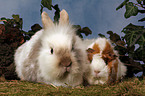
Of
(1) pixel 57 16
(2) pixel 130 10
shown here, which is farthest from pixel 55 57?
(2) pixel 130 10

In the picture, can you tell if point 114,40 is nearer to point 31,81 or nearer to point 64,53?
point 64,53

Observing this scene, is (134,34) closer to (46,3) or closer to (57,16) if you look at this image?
(57,16)

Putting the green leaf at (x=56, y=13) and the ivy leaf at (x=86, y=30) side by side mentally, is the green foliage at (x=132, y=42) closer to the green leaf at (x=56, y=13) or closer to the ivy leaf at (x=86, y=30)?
the ivy leaf at (x=86, y=30)

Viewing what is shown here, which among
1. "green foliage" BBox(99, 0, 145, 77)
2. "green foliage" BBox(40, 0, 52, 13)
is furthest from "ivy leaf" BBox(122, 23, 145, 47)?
"green foliage" BBox(40, 0, 52, 13)

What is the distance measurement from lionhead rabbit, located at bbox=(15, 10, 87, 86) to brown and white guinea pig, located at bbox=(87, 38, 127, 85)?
16 cm

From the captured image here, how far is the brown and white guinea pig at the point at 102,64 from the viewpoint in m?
2.87

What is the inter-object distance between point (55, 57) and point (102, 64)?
828 millimetres

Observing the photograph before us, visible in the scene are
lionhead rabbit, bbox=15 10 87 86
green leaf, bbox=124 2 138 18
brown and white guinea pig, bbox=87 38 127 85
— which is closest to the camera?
lionhead rabbit, bbox=15 10 87 86

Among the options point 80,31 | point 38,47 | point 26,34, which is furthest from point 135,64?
point 26,34

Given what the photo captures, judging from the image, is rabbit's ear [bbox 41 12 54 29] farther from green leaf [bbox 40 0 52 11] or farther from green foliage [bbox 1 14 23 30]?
green foliage [bbox 1 14 23 30]

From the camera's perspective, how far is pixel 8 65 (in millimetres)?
3742

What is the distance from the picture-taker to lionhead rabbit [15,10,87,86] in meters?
2.54

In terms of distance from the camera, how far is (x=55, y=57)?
2.53 m

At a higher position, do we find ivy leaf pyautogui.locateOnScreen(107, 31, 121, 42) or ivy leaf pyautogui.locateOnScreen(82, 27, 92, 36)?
ivy leaf pyautogui.locateOnScreen(82, 27, 92, 36)
